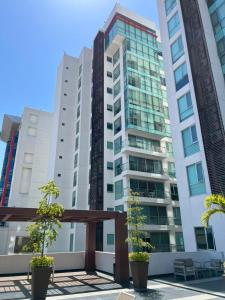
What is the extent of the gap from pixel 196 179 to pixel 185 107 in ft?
22.1

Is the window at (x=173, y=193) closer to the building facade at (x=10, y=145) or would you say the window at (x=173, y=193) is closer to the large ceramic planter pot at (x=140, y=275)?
the large ceramic planter pot at (x=140, y=275)

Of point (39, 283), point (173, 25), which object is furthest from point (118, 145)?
point (39, 283)

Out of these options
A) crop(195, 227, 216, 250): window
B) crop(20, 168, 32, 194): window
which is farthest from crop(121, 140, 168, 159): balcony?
crop(20, 168, 32, 194): window

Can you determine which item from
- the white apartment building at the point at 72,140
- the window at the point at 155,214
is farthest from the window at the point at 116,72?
the window at the point at 155,214

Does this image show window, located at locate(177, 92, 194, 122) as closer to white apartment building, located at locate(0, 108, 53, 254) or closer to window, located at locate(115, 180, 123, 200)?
window, located at locate(115, 180, 123, 200)

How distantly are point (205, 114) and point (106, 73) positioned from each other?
24374mm

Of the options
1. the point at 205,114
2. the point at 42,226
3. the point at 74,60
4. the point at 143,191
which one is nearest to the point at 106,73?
the point at 74,60

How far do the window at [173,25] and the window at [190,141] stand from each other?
11318 millimetres

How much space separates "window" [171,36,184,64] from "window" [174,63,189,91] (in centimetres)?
141

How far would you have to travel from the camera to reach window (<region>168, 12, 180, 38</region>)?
24881 mm

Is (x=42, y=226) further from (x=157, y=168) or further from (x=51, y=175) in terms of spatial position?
(x=51, y=175)

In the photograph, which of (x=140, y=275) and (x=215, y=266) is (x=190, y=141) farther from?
(x=140, y=275)

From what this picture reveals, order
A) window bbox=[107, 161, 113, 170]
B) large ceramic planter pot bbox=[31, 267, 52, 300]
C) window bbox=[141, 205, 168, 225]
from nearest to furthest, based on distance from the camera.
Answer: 1. large ceramic planter pot bbox=[31, 267, 52, 300]
2. window bbox=[141, 205, 168, 225]
3. window bbox=[107, 161, 113, 170]

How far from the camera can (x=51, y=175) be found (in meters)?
39.9
